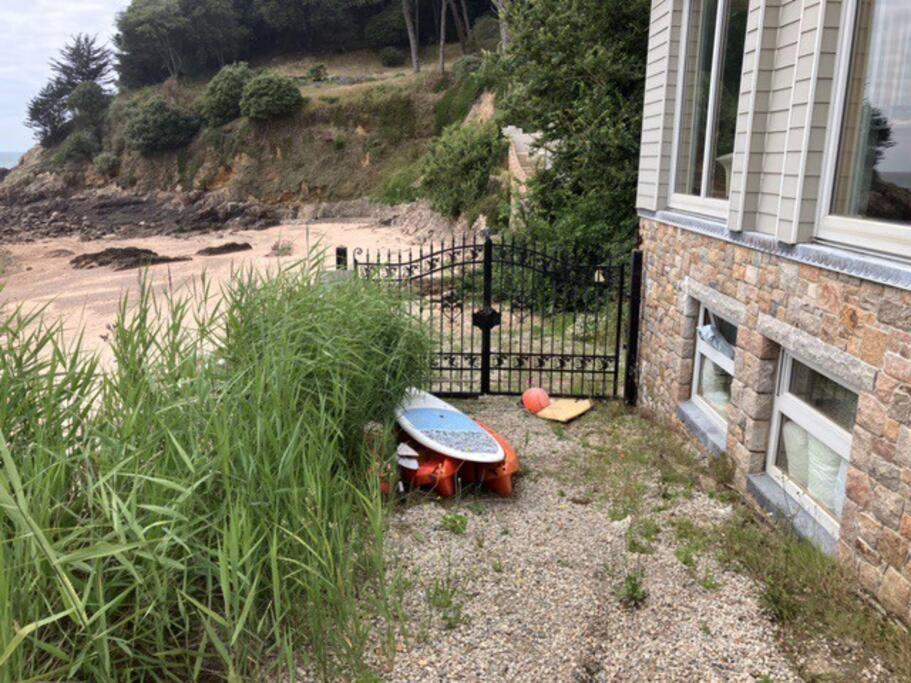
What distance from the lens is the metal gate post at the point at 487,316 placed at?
778cm

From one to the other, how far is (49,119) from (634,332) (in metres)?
54.2

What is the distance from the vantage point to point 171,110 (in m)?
39.8

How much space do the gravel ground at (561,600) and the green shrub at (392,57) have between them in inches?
1757

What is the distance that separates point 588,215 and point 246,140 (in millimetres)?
29300

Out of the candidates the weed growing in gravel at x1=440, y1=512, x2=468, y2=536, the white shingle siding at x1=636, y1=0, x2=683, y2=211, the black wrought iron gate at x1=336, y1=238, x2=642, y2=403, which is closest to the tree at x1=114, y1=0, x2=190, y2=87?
the black wrought iron gate at x1=336, y1=238, x2=642, y2=403

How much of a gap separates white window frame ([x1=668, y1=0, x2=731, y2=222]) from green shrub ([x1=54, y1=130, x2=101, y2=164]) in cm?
4540

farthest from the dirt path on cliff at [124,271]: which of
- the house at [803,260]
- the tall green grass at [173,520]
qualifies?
the tall green grass at [173,520]

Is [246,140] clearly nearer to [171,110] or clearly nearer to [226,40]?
[171,110]

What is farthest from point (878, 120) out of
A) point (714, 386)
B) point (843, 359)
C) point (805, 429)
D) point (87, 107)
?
point (87, 107)

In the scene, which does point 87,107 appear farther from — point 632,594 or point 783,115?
point 632,594

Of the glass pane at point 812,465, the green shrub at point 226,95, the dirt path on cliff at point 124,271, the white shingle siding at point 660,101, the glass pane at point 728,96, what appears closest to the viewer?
the glass pane at point 812,465

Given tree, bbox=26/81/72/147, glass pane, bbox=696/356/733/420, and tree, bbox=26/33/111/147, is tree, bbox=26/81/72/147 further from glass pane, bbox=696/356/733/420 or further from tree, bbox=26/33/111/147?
glass pane, bbox=696/356/733/420

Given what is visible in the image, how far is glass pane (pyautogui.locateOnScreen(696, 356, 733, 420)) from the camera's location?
5.98 meters

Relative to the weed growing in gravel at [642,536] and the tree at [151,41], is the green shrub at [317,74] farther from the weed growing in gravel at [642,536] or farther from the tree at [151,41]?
the weed growing in gravel at [642,536]
